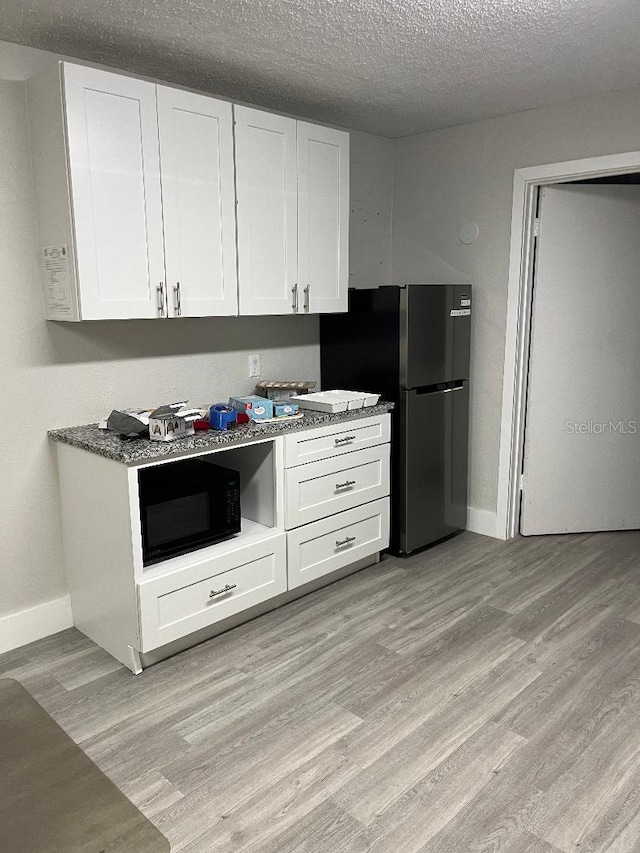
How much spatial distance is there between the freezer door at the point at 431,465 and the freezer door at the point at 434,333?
10 centimetres

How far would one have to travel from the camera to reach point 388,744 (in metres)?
2.25

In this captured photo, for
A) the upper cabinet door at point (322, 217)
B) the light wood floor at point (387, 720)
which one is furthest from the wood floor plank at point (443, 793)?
the upper cabinet door at point (322, 217)

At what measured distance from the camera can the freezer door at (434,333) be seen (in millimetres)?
3500

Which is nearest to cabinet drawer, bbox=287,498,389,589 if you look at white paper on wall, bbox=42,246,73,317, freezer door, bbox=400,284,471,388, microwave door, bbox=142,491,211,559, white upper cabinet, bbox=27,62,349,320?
microwave door, bbox=142,491,211,559

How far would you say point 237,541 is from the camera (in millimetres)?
2961

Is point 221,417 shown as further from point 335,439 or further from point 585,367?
point 585,367

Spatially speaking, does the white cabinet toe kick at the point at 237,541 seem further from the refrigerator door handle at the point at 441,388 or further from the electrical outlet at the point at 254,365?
the electrical outlet at the point at 254,365

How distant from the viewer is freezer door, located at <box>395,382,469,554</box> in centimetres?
365

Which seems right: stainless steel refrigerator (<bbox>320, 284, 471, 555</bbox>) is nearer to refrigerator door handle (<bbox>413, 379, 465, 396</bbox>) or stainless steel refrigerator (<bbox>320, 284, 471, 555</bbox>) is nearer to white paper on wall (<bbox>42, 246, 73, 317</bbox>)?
refrigerator door handle (<bbox>413, 379, 465, 396</bbox>)

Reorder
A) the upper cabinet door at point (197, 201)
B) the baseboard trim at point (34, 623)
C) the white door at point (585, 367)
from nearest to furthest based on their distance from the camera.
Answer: the upper cabinet door at point (197, 201), the baseboard trim at point (34, 623), the white door at point (585, 367)

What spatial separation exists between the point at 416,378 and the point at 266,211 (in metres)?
1.17

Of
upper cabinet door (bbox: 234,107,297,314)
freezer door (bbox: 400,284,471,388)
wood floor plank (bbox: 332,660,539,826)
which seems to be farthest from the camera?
freezer door (bbox: 400,284,471,388)

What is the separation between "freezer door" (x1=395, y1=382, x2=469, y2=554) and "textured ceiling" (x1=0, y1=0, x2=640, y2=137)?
4.99 feet

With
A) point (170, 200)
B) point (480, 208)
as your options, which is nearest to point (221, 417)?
point (170, 200)
